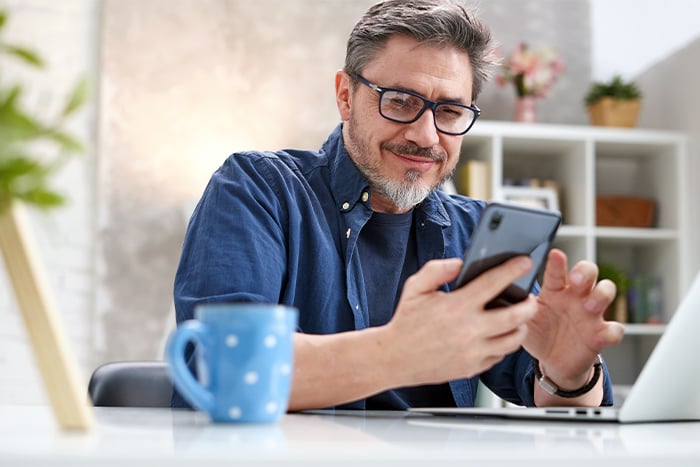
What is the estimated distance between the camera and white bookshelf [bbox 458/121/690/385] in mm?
3818

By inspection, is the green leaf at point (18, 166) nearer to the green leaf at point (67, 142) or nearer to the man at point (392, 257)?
the green leaf at point (67, 142)

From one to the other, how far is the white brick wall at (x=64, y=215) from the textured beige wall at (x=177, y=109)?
63 millimetres

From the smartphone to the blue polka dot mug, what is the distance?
22 cm

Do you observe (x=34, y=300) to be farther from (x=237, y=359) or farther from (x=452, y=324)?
(x=452, y=324)

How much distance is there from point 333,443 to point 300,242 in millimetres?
942

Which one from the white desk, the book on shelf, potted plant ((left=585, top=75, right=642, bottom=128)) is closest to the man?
the white desk

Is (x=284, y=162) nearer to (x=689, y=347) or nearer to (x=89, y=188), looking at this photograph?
(x=689, y=347)

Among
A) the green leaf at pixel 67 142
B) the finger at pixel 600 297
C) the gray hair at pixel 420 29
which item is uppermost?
the gray hair at pixel 420 29

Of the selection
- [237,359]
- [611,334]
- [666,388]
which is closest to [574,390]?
[611,334]

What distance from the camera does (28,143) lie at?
1.97 feet

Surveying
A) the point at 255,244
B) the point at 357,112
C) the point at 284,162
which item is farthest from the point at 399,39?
the point at 255,244

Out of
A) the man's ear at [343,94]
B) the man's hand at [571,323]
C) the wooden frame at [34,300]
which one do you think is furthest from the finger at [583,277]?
the man's ear at [343,94]

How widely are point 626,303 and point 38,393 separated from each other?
2.49 metres

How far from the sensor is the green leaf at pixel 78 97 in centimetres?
58
